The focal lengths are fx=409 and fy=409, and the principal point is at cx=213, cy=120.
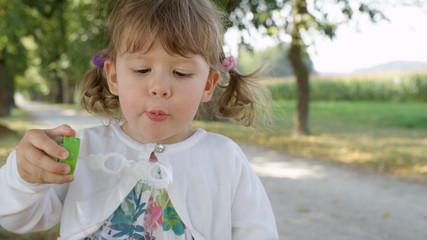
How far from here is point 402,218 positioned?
402 cm

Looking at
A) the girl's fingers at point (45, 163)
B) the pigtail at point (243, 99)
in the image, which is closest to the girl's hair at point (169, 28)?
the pigtail at point (243, 99)

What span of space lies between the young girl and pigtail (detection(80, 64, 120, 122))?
23 cm

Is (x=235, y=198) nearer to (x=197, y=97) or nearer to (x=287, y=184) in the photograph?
(x=197, y=97)

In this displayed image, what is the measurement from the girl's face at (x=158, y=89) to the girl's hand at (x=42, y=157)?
0.77 feet

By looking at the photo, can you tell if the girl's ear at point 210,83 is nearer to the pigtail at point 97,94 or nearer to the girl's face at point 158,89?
the girl's face at point 158,89

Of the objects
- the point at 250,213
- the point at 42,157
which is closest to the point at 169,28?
the point at 42,157

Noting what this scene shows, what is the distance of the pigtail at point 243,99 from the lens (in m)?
1.93

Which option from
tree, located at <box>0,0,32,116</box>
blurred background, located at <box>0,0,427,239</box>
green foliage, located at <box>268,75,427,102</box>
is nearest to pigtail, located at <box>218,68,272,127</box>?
blurred background, located at <box>0,0,427,239</box>

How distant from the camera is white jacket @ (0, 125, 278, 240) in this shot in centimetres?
143

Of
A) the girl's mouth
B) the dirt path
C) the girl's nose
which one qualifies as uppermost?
the girl's nose

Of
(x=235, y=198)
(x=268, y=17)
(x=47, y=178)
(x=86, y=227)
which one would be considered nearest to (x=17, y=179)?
(x=47, y=178)

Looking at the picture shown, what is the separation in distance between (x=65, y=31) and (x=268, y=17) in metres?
15.1

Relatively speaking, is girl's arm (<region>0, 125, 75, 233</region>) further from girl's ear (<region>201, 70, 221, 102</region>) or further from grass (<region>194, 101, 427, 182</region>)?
grass (<region>194, 101, 427, 182</region>)

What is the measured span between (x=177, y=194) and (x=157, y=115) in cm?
31
